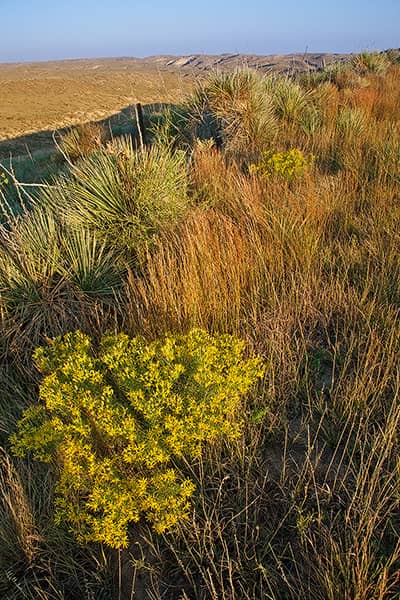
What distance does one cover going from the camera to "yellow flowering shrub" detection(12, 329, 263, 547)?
5.18 ft

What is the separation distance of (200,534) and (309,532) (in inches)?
16.2

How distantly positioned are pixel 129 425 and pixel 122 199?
2814mm

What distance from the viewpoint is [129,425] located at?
159 cm

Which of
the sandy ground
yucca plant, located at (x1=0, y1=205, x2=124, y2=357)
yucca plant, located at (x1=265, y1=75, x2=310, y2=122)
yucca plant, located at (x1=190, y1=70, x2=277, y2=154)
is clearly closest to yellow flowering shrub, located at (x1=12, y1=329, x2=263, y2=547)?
yucca plant, located at (x1=0, y1=205, x2=124, y2=357)

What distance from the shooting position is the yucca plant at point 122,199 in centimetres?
380

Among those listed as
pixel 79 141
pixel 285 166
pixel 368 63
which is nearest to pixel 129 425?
pixel 285 166

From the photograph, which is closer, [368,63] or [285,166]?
[285,166]

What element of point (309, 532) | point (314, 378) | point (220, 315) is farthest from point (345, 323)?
point (309, 532)

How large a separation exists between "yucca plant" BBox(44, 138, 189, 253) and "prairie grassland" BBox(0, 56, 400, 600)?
0.02 metres

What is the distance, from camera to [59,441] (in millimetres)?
1758

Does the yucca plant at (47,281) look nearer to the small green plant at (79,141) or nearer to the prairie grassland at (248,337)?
the prairie grassland at (248,337)

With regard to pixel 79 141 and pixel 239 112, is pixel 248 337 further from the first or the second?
pixel 79 141

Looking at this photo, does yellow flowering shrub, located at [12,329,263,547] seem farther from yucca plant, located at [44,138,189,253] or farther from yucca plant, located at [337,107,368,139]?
yucca plant, located at [337,107,368,139]

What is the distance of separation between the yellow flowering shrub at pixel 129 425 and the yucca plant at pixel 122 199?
204 cm
